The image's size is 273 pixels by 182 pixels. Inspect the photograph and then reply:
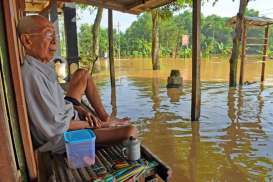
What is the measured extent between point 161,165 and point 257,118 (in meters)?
4.03

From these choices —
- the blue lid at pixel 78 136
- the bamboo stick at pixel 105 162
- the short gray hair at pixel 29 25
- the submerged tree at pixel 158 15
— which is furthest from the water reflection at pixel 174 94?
the submerged tree at pixel 158 15

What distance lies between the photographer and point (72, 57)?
7922 mm

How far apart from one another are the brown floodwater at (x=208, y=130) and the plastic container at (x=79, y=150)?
144cm

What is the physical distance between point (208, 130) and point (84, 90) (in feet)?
8.12

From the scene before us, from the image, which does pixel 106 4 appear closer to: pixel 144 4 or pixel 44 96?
pixel 144 4

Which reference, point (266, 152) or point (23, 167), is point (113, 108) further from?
point (23, 167)

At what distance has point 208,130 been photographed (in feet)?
15.2

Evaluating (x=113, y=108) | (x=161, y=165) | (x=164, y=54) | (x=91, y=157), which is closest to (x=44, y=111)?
(x=91, y=157)

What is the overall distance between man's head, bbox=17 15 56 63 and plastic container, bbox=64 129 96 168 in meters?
0.66

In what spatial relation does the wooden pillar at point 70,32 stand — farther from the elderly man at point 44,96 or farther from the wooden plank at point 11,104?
the wooden plank at point 11,104

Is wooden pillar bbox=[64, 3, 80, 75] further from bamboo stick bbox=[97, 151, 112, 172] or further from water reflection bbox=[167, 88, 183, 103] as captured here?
bamboo stick bbox=[97, 151, 112, 172]

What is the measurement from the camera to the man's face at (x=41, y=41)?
2.01m

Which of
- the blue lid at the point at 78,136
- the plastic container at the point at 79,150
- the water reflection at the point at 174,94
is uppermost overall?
the blue lid at the point at 78,136

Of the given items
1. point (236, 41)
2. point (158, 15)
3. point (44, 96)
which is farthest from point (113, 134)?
point (158, 15)
